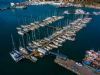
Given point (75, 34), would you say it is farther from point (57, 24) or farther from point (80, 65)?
point (80, 65)

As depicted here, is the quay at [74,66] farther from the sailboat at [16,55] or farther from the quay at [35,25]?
the quay at [35,25]

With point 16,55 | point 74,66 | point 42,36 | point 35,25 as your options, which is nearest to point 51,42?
point 42,36

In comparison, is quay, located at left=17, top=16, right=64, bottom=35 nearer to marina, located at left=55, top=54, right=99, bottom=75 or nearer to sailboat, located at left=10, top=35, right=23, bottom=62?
sailboat, located at left=10, top=35, right=23, bottom=62

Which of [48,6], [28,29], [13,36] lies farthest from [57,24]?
[48,6]

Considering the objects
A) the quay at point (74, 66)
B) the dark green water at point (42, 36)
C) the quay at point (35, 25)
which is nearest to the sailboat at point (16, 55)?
the dark green water at point (42, 36)

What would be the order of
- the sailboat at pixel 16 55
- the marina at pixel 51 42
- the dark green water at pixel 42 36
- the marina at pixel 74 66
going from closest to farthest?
the marina at pixel 74 66 < the dark green water at pixel 42 36 < the sailboat at pixel 16 55 < the marina at pixel 51 42

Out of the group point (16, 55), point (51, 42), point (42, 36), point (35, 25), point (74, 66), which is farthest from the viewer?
point (35, 25)

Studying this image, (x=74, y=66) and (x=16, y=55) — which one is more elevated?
(x=16, y=55)

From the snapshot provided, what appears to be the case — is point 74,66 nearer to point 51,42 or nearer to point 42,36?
point 51,42
